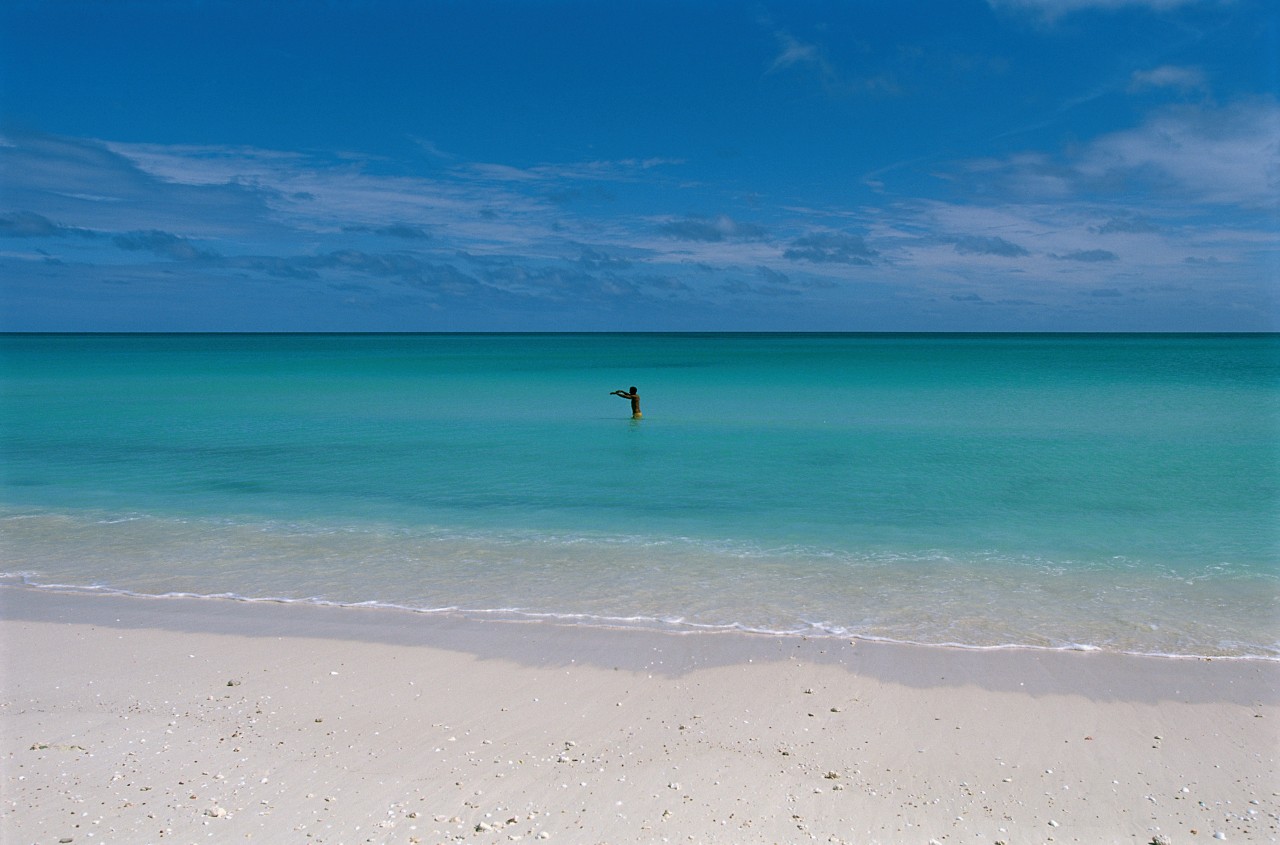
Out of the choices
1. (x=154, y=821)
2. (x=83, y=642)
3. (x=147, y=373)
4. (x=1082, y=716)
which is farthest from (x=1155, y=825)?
(x=147, y=373)

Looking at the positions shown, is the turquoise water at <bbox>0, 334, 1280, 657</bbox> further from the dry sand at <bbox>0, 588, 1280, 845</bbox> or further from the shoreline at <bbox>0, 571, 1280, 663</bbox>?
the dry sand at <bbox>0, 588, 1280, 845</bbox>

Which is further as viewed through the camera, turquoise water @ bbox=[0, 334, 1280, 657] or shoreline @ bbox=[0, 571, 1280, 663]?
turquoise water @ bbox=[0, 334, 1280, 657]

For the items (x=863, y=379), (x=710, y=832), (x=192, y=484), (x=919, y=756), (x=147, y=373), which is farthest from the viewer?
(x=147, y=373)

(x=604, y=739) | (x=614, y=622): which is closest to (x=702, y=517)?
(x=614, y=622)

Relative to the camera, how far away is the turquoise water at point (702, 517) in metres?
8.56

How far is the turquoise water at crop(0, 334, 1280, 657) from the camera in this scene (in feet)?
28.1

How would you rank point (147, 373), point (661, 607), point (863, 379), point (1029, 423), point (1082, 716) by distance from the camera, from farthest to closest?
point (147, 373) < point (863, 379) < point (1029, 423) < point (661, 607) < point (1082, 716)

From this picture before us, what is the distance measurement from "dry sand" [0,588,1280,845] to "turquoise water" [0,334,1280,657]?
0.89 m

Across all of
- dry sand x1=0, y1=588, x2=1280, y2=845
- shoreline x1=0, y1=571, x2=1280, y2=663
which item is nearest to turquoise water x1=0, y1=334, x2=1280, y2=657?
shoreline x1=0, y1=571, x2=1280, y2=663

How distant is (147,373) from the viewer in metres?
55.3

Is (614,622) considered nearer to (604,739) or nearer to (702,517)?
(604,739)

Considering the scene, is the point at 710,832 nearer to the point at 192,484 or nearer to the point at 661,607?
the point at 661,607

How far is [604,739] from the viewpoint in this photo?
5.74 meters

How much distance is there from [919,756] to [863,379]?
147 ft
